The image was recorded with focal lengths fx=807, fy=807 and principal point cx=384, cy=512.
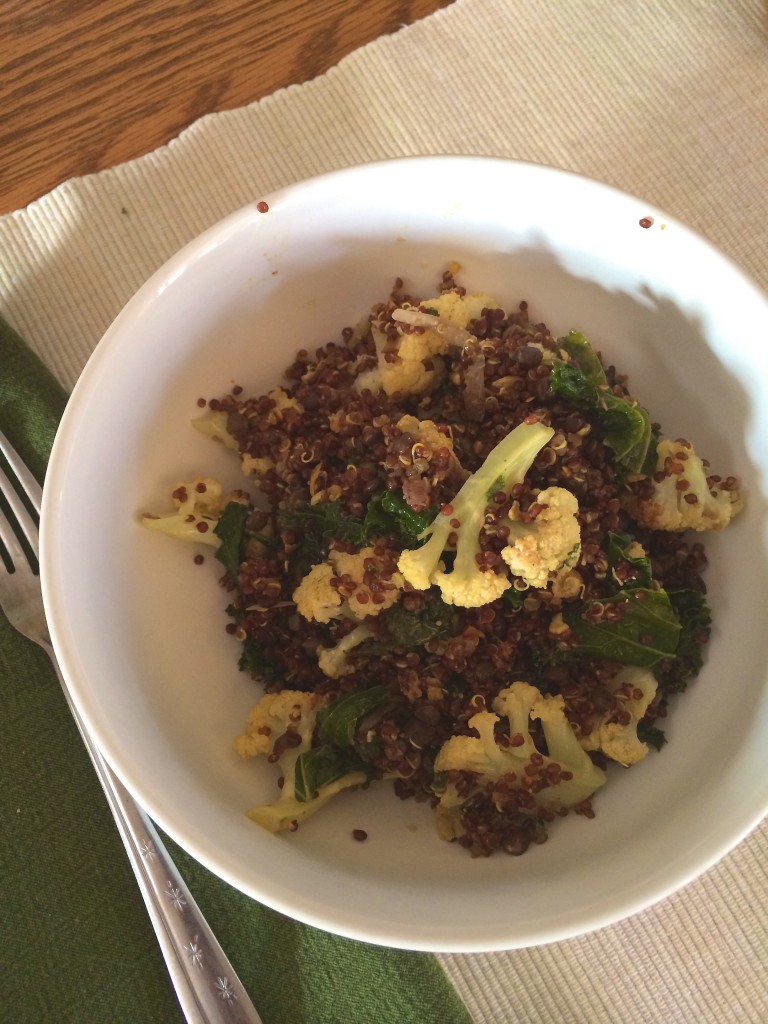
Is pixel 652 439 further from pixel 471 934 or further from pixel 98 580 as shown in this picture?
pixel 98 580

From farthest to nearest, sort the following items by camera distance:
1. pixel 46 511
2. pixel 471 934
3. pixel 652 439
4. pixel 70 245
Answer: pixel 70 245, pixel 652 439, pixel 46 511, pixel 471 934

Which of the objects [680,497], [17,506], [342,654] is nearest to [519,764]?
[342,654]

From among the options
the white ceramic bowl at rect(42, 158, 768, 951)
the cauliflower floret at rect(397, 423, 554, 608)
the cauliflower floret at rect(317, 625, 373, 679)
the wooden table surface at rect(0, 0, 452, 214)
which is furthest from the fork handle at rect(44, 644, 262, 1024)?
the wooden table surface at rect(0, 0, 452, 214)

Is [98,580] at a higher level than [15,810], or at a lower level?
higher

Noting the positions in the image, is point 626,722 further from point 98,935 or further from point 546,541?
point 98,935

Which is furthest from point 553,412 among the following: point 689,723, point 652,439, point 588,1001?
point 588,1001
